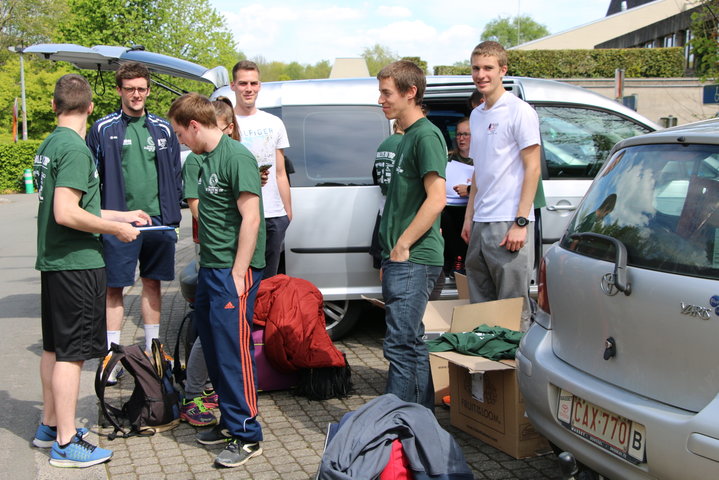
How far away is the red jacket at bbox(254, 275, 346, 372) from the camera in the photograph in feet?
A: 16.3

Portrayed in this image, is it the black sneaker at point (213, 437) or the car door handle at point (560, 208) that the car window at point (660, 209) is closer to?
the black sneaker at point (213, 437)

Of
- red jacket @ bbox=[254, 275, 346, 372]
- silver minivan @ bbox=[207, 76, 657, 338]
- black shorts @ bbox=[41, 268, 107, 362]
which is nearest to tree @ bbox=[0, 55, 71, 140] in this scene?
silver minivan @ bbox=[207, 76, 657, 338]

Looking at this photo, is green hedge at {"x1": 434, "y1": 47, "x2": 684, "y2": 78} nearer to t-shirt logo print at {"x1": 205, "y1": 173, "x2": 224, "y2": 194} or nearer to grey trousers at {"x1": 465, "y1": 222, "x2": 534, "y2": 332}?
grey trousers at {"x1": 465, "y1": 222, "x2": 534, "y2": 332}

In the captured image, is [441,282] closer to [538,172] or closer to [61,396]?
[538,172]

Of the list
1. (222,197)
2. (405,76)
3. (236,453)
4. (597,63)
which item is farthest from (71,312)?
(597,63)

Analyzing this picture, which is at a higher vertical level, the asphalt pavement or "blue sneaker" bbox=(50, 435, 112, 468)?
"blue sneaker" bbox=(50, 435, 112, 468)

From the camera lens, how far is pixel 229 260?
3.98m

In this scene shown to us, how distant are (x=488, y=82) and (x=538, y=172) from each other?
26.6 inches

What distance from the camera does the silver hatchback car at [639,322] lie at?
99.4 inches

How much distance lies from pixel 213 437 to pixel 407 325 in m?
1.41

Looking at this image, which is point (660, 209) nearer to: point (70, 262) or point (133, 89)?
point (70, 262)

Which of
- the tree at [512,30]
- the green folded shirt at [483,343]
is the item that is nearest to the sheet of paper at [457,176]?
the green folded shirt at [483,343]

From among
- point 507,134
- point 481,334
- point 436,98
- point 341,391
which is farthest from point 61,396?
point 436,98

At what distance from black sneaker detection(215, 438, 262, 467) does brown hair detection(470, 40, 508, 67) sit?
281 centimetres
